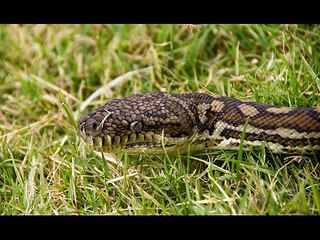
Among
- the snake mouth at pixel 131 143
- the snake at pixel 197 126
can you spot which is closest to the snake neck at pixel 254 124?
the snake at pixel 197 126

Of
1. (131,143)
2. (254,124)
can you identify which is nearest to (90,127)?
(131,143)

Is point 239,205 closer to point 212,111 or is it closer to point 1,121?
point 212,111

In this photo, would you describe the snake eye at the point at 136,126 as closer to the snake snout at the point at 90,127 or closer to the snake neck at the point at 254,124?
the snake snout at the point at 90,127

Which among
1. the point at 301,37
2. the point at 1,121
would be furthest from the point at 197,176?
the point at 1,121

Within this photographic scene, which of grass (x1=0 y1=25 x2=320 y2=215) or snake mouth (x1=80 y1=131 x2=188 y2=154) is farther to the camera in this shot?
snake mouth (x1=80 y1=131 x2=188 y2=154)

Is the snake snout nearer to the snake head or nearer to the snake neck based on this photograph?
the snake head

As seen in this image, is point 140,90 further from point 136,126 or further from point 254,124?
point 254,124

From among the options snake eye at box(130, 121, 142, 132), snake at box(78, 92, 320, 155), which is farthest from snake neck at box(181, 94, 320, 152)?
snake eye at box(130, 121, 142, 132)
